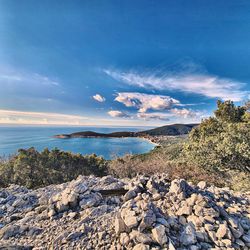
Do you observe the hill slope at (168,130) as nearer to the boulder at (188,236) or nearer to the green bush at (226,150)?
the green bush at (226,150)

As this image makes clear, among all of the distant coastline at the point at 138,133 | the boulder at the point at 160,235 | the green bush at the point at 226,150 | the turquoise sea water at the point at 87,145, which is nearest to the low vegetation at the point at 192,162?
the green bush at the point at 226,150

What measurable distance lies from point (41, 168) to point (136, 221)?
33.3ft

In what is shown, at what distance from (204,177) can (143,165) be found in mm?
4057

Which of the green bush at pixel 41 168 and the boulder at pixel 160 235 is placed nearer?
the boulder at pixel 160 235

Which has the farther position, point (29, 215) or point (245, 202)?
point (245, 202)

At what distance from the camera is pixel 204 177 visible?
10.6 metres

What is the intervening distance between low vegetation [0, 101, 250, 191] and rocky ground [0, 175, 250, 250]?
246 centimetres

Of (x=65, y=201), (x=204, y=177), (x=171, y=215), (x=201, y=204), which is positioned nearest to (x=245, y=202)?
(x=201, y=204)

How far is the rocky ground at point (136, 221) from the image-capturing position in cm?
341

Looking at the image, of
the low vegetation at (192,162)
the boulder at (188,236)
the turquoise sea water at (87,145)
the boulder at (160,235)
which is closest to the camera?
the boulder at (160,235)

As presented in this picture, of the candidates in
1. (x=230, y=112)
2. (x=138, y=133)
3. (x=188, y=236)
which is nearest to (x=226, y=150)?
(x=188, y=236)

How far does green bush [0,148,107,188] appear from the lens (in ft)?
37.4

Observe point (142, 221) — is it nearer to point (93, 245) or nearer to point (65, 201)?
point (93, 245)

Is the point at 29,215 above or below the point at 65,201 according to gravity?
below
